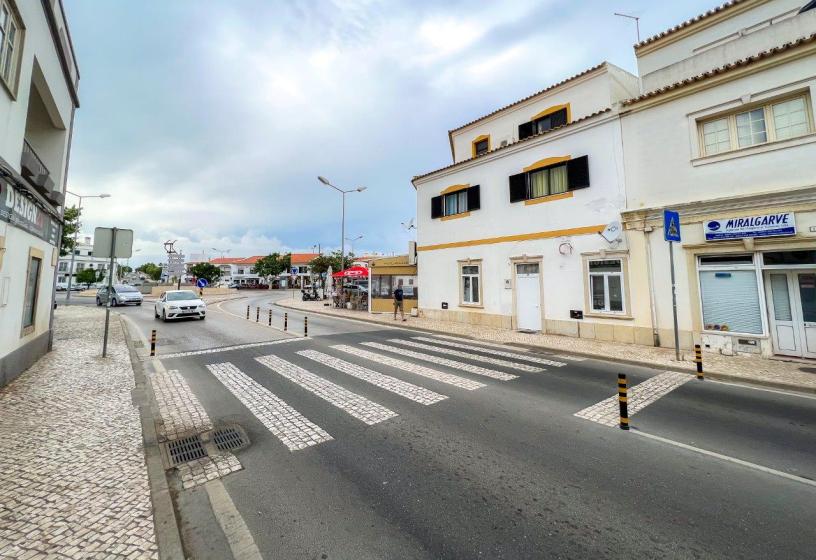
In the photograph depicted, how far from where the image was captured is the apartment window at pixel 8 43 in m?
5.99

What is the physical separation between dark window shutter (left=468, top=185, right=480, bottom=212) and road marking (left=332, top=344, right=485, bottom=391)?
10099 millimetres

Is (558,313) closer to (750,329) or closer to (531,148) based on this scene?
(750,329)

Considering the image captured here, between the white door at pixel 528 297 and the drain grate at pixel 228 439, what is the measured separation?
12431mm

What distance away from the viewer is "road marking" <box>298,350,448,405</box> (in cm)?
625

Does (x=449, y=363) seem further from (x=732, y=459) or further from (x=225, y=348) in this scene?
(x=225, y=348)

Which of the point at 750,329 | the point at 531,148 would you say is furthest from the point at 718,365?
the point at 531,148

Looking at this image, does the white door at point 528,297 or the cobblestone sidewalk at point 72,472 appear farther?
the white door at point 528,297

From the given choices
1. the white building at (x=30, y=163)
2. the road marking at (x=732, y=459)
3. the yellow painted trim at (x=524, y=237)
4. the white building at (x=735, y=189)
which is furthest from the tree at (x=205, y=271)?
the road marking at (x=732, y=459)

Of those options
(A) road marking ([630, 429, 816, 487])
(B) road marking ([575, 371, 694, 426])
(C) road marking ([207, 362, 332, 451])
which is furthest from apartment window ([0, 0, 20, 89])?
(A) road marking ([630, 429, 816, 487])

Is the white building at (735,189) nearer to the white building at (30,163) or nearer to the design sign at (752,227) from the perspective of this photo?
the design sign at (752,227)

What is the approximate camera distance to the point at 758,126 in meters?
9.85

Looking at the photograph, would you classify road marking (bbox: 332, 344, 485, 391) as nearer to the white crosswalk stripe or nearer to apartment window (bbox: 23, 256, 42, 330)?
the white crosswalk stripe

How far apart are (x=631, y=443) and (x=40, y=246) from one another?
1323 centimetres

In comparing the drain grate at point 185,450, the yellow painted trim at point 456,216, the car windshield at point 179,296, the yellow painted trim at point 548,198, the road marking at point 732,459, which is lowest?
the road marking at point 732,459
